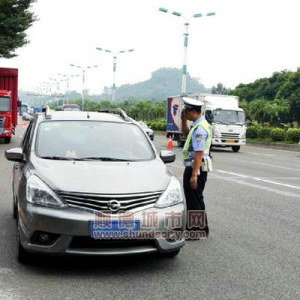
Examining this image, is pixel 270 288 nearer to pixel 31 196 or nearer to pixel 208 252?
pixel 208 252

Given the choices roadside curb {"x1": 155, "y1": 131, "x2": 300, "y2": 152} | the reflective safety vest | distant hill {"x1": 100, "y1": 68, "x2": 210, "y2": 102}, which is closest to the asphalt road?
the reflective safety vest

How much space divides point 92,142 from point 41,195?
1355 mm

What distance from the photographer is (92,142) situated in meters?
5.89

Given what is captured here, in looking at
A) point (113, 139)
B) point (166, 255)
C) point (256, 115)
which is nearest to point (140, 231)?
point (166, 255)

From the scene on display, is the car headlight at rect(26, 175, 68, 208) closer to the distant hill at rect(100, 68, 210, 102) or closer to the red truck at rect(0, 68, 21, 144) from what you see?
the red truck at rect(0, 68, 21, 144)

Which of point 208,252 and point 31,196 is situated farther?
point 208,252

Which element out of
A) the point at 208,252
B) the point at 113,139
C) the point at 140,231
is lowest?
the point at 208,252

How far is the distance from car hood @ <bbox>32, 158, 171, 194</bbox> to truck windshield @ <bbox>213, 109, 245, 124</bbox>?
2078 cm

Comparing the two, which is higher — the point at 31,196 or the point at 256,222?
the point at 31,196

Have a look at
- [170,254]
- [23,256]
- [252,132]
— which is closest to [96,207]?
[23,256]

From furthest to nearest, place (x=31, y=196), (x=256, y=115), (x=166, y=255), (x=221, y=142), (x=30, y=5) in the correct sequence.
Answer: (x=256, y=115) → (x=30, y=5) → (x=221, y=142) → (x=166, y=255) → (x=31, y=196)

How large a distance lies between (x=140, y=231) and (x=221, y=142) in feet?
71.3

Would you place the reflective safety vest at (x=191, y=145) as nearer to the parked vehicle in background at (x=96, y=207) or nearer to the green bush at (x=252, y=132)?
the parked vehicle in background at (x=96, y=207)

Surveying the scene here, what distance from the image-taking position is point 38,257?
5016 millimetres
